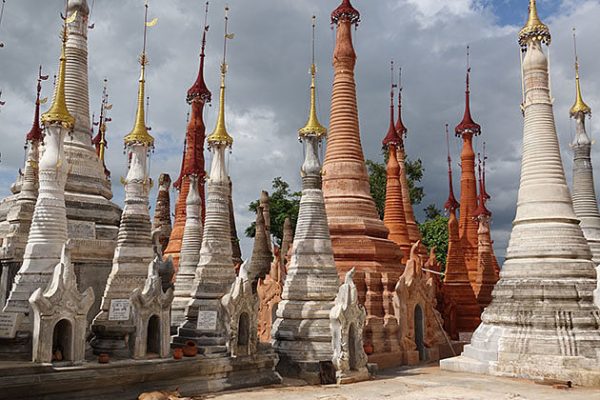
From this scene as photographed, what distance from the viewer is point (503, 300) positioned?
65.8 feet

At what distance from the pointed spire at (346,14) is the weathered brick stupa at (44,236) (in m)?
14.6

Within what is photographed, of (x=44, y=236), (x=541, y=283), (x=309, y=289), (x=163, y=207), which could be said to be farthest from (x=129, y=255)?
(x=163, y=207)

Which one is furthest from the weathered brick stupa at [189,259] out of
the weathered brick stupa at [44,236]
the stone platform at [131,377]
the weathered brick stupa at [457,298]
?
the weathered brick stupa at [457,298]

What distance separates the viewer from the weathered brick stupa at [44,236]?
13481mm

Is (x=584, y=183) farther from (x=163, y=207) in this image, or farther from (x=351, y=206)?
(x=163, y=207)

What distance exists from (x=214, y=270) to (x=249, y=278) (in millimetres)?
1603

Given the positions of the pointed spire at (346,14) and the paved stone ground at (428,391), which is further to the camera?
the pointed spire at (346,14)

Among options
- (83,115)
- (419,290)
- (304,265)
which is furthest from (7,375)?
(419,290)

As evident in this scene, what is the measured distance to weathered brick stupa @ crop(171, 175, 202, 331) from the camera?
19578 mm

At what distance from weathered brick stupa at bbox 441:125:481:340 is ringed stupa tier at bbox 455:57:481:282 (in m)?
2.50

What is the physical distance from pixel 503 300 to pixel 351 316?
5.70 m

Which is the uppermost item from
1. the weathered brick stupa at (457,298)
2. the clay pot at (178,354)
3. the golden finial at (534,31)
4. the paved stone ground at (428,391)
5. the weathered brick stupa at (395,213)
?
the golden finial at (534,31)

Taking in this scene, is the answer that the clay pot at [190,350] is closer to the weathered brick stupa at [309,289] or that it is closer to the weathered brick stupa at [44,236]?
the weathered brick stupa at [309,289]

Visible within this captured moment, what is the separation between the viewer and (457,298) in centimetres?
3095
